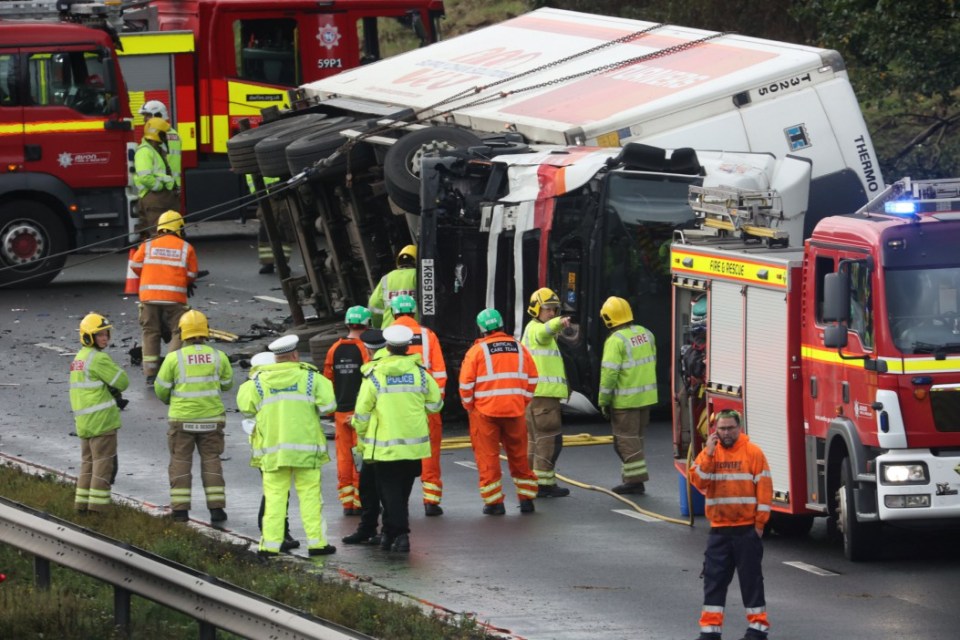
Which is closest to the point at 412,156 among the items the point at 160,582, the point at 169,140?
the point at 169,140

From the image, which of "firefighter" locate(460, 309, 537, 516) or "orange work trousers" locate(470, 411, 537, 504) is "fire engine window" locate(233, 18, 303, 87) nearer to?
"firefighter" locate(460, 309, 537, 516)

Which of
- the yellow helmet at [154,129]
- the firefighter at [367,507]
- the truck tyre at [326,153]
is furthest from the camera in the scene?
the yellow helmet at [154,129]

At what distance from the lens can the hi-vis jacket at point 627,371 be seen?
1541cm

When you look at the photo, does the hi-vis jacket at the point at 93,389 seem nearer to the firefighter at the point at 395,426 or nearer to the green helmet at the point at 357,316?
the green helmet at the point at 357,316

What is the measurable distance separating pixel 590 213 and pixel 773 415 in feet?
15.5

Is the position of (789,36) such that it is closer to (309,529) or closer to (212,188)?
(212,188)

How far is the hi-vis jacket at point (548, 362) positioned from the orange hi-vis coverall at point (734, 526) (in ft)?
14.9

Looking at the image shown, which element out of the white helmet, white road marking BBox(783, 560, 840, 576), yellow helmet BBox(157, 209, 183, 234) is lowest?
white road marking BBox(783, 560, 840, 576)

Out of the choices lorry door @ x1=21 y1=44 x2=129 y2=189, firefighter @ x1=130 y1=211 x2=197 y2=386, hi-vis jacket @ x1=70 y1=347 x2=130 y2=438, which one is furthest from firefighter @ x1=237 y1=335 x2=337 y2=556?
lorry door @ x1=21 y1=44 x2=129 y2=189

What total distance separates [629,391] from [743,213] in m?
1.79

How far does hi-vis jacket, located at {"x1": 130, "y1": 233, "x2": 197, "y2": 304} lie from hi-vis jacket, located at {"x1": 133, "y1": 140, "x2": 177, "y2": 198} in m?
3.75

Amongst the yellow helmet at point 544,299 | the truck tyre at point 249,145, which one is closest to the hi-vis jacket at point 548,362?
the yellow helmet at point 544,299

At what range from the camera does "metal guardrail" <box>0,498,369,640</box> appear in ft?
29.5

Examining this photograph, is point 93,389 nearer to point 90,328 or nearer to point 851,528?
point 90,328
